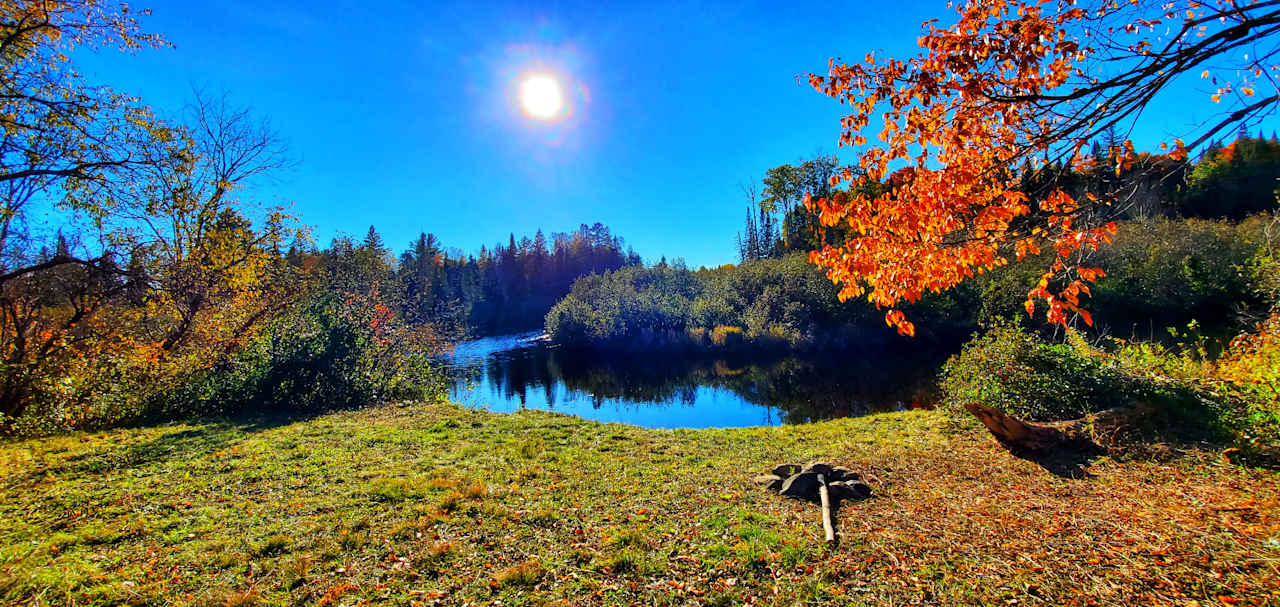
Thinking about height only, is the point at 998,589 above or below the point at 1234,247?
below

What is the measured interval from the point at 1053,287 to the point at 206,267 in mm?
34349

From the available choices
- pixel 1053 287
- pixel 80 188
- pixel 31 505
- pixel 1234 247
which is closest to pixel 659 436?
pixel 31 505

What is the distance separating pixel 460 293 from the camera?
204ft

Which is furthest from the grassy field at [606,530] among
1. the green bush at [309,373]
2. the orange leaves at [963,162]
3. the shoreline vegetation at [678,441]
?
the green bush at [309,373]

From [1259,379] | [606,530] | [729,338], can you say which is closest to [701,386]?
[729,338]

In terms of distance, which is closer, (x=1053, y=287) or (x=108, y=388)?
(x=108, y=388)

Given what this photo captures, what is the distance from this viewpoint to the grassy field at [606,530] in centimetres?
309

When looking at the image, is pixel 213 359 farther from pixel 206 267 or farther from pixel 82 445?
pixel 82 445

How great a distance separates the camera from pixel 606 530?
13.8 ft

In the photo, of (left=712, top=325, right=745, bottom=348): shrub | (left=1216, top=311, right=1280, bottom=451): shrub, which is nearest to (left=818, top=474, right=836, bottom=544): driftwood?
(left=1216, top=311, right=1280, bottom=451): shrub

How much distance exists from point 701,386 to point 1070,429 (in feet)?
44.5

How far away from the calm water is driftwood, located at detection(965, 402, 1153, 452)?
6.70 meters

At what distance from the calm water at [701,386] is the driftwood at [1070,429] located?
670cm

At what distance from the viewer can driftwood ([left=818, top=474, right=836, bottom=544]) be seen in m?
3.89
